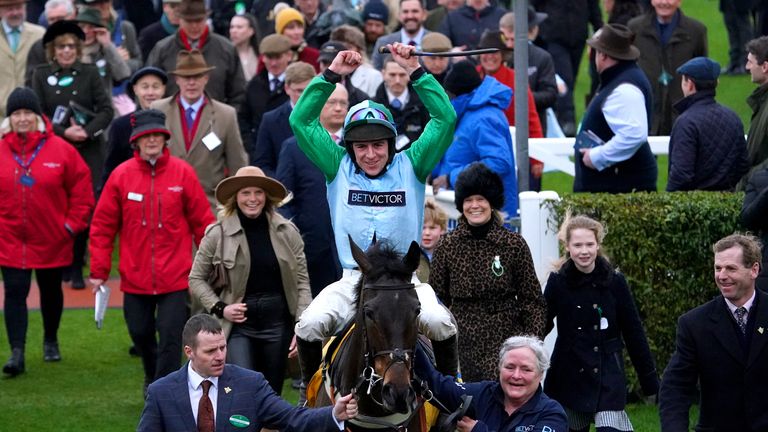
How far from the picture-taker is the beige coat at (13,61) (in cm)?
1606

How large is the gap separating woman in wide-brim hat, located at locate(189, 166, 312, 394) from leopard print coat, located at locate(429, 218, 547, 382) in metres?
1.35

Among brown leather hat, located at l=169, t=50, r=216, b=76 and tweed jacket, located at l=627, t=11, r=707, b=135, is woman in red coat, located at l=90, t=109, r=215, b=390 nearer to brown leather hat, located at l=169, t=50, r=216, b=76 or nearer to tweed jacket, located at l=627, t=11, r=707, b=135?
brown leather hat, located at l=169, t=50, r=216, b=76

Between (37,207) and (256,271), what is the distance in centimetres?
299

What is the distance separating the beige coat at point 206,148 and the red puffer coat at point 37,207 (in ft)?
2.99

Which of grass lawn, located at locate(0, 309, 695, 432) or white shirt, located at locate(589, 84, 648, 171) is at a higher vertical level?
white shirt, located at locate(589, 84, 648, 171)

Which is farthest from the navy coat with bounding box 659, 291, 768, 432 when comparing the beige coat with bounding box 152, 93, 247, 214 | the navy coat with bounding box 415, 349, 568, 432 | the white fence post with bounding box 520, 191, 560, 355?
the beige coat with bounding box 152, 93, 247, 214

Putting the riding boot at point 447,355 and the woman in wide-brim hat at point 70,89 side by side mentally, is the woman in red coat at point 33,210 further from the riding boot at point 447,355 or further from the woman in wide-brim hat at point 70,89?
the riding boot at point 447,355

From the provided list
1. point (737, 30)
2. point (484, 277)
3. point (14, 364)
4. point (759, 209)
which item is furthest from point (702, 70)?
point (737, 30)

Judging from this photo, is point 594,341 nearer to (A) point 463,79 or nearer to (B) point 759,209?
(B) point 759,209

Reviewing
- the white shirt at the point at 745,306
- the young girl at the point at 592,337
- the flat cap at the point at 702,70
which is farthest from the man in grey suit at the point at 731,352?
the flat cap at the point at 702,70

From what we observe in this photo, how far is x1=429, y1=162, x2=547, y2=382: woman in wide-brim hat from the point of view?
31.9ft

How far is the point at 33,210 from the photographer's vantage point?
12.8 metres

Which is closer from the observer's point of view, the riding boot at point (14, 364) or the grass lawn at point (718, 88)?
the riding boot at point (14, 364)

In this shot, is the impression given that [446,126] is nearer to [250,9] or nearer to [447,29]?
[447,29]
